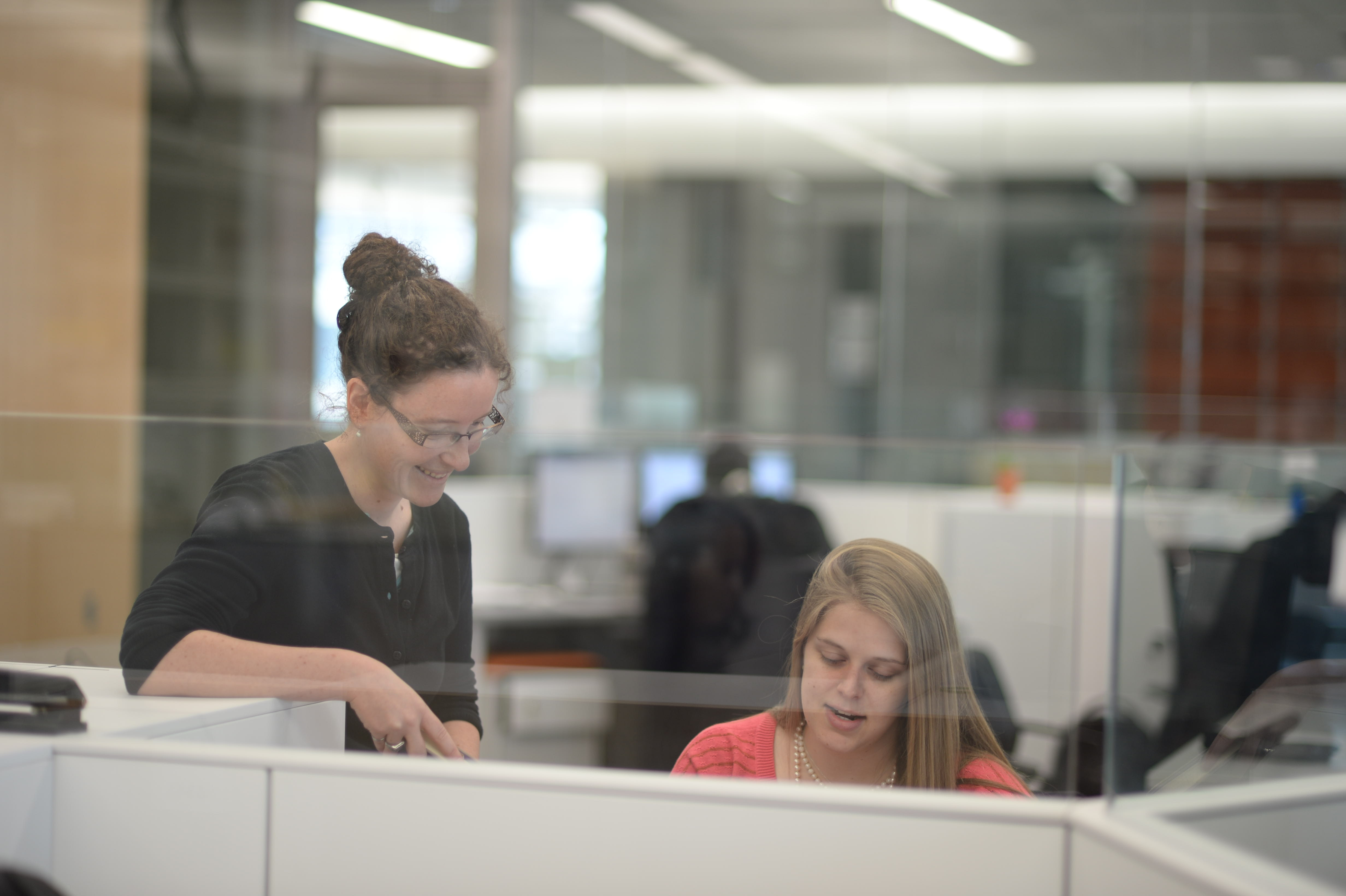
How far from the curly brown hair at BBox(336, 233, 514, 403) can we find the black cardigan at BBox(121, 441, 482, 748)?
4.7 inches

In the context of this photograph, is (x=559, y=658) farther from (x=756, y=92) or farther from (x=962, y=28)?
(x=962, y=28)

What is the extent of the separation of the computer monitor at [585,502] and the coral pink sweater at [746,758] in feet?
7.72

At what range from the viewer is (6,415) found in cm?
155

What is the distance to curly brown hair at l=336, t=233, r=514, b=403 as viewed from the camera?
121cm

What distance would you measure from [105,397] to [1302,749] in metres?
3.94

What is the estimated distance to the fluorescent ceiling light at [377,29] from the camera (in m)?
4.36

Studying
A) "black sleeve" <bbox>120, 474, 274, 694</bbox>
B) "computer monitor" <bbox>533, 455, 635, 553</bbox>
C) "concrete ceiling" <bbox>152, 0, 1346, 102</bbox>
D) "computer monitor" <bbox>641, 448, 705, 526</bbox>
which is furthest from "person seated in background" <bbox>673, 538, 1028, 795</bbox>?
"concrete ceiling" <bbox>152, 0, 1346, 102</bbox>

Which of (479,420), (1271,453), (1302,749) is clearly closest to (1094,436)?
(1271,453)

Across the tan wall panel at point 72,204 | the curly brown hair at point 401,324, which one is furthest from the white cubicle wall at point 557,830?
the tan wall panel at point 72,204

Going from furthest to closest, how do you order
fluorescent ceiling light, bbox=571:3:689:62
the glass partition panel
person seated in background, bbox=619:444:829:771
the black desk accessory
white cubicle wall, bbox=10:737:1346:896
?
fluorescent ceiling light, bbox=571:3:689:62 < the glass partition panel < person seated in background, bbox=619:444:829:771 < the black desk accessory < white cubicle wall, bbox=10:737:1346:896

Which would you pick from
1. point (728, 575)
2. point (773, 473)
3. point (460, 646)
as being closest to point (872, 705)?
point (460, 646)

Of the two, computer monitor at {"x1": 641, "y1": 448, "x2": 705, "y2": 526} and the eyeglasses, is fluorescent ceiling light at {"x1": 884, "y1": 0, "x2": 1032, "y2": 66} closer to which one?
computer monitor at {"x1": 641, "y1": 448, "x2": 705, "y2": 526}

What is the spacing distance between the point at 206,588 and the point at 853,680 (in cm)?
71

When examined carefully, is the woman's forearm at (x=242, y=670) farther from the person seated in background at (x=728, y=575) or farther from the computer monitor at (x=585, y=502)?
the computer monitor at (x=585, y=502)
